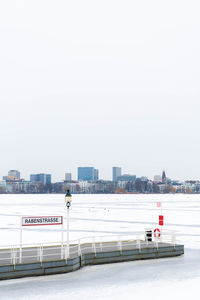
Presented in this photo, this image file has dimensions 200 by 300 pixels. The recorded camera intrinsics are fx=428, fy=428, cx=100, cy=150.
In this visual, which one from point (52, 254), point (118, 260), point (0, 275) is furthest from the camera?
point (118, 260)

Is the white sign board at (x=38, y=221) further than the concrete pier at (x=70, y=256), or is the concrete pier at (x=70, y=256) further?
the white sign board at (x=38, y=221)

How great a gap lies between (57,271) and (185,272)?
7.19m

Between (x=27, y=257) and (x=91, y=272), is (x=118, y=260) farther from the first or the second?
(x=27, y=257)

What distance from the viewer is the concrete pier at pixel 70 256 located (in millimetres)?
21797

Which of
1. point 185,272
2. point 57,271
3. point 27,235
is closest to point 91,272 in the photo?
point 57,271

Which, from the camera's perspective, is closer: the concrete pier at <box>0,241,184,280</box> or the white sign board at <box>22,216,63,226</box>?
the concrete pier at <box>0,241,184,280</box>

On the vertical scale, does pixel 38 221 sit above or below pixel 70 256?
above

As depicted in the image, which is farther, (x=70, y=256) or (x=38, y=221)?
(x=70, y=256)

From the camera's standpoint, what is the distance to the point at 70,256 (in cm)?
2489

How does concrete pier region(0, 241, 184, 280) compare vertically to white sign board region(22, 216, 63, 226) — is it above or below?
below

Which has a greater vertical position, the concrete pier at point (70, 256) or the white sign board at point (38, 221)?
the white sign board at point (38, 221)

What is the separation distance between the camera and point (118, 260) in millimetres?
27094

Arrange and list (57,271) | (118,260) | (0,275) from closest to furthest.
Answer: (0,275)
(57,271)
(118,260)

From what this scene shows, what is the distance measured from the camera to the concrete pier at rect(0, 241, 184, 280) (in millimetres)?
21797
